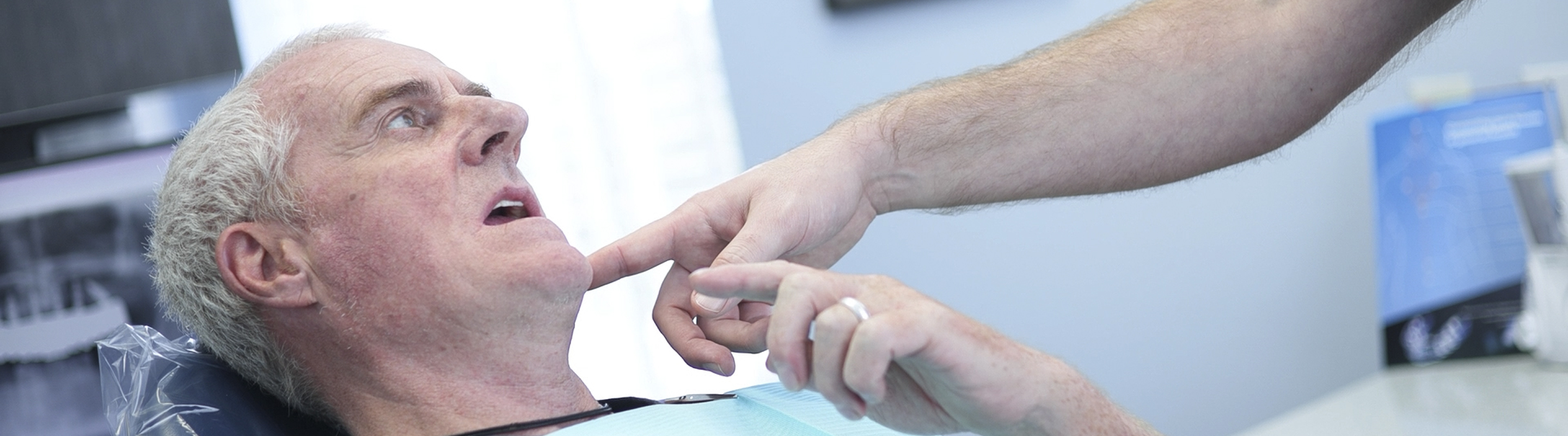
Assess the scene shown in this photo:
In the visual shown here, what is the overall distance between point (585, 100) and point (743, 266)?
55.9 inches

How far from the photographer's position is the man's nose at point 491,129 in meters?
1.38

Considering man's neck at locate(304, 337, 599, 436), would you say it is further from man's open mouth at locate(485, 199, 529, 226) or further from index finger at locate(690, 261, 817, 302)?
index finger at locate(690, 261, 817, 302)

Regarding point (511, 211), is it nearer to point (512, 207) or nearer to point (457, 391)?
point (512, 207)

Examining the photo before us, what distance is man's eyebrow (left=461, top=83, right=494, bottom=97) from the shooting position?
151 centimetres

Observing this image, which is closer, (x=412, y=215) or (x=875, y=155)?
(x=412, y=215)

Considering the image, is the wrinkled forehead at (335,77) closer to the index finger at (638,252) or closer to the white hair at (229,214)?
the white hair at (229,214)

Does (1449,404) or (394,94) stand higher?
(394,94)

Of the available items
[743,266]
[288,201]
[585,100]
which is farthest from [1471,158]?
[288,201]

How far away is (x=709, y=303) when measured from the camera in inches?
49.1

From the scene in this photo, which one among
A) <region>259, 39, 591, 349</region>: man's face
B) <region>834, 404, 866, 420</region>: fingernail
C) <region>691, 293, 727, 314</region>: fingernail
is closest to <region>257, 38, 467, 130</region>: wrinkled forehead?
<region>259, 39, 591, 349</region>: man's face

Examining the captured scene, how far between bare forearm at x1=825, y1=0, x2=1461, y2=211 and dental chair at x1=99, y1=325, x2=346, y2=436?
783 millimetres

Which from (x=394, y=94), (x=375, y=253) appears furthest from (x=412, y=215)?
(x=394, y=94)

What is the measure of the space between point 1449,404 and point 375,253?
1.89 metres

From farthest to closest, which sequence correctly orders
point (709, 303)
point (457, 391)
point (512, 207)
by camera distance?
1. point (512, 207)
2. point (457, 391)
3. point (709, 303)
